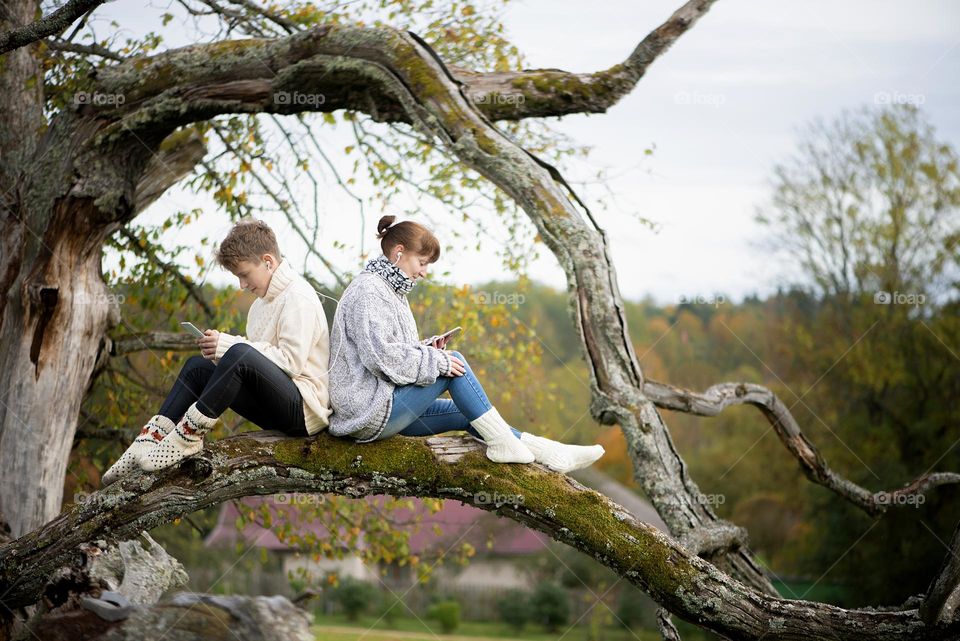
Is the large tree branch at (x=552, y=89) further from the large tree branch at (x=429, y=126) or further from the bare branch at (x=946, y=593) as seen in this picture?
the bare branch at (x=946, y=593)

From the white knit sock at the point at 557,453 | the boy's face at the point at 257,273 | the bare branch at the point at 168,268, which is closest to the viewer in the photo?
the boy's face at the point at 257,273

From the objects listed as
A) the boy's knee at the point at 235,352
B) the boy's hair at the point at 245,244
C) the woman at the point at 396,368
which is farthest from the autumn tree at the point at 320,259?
the boy's hair at the point at 245,244

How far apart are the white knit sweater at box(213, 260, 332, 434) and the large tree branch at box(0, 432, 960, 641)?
0.24 m

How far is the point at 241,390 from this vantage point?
4.25 metres

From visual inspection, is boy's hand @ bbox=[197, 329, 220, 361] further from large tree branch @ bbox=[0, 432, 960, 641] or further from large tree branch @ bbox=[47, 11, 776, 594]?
large tree branch @ bbox=[47, 11, 776, 594]

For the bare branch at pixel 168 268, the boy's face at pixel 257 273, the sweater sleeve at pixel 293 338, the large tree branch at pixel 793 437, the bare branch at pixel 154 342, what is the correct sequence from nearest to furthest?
the sweater sleeve at pixel 293 338
the boy's face at pixel 257 273
the large tree branch at pixel 793 437
the bare branch at pixel 154 342
the bare branch at pixel 168 268

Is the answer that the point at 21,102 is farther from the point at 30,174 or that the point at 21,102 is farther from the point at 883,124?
the point at 883,124

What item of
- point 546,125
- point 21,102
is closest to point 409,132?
point 546,125

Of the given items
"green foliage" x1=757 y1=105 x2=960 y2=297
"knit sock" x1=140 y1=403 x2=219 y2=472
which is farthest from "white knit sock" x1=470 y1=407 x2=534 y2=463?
"green foliage" x1=757 y1=105 x2=960 y2=297

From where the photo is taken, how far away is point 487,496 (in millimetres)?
4426

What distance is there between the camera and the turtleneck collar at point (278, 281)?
445cm

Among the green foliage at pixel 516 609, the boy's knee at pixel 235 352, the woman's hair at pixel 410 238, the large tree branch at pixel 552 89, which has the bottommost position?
the green foliage at pixel 516 609

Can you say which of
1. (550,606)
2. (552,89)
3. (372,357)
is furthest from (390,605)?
(372,357)

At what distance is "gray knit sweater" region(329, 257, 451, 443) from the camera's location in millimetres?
4332
